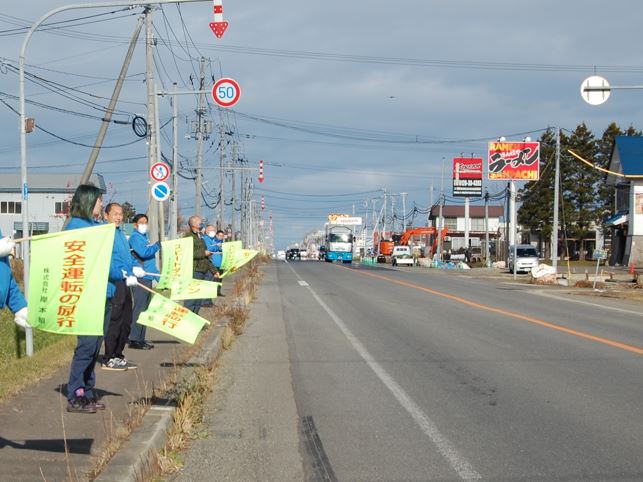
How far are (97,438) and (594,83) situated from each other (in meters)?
16.5

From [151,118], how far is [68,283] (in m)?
20.5

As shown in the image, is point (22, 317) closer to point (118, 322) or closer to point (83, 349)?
point (83, 349)

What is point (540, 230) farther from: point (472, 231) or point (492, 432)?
point (492, 432)

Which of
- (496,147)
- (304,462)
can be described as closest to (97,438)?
(304,462)

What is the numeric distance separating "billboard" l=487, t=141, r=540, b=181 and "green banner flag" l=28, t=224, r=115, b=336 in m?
51.1

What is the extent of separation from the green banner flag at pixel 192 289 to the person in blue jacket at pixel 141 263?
418 mm

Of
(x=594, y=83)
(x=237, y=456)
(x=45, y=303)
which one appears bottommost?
(x=237, y=456)

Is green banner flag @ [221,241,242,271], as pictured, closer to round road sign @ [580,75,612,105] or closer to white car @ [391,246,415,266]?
round road sign @ [580,75,612,105]

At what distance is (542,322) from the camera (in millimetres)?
16672

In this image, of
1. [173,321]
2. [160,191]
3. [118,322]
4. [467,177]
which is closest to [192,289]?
[118,322]

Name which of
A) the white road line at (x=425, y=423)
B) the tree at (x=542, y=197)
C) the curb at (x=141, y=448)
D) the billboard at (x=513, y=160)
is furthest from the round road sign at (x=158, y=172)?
the tree at (x=542, y=197)

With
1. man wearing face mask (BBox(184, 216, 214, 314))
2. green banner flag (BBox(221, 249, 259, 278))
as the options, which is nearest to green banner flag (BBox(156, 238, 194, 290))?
man wearing face mask (BBox(184, 216, 214, 314))

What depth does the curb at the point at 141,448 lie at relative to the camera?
18.0 ft

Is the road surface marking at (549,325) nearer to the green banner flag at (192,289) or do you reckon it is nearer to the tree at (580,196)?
the green banner flag at (192,289)
